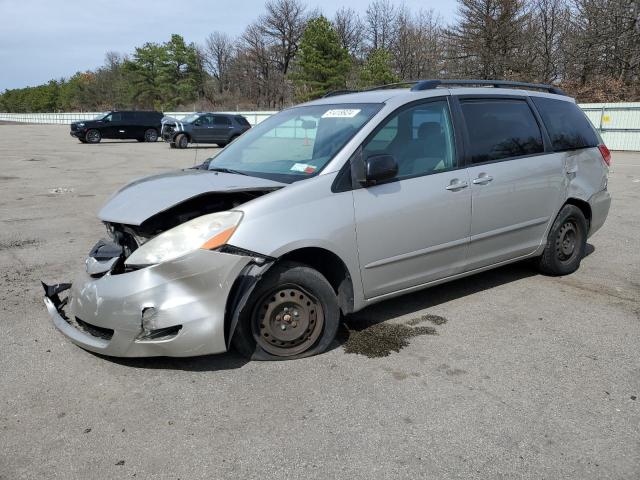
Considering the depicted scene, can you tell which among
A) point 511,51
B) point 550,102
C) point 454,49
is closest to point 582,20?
point 511,51

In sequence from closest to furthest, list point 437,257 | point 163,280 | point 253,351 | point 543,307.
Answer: point 163,280
point 253,351
point 437,257
point 543,307

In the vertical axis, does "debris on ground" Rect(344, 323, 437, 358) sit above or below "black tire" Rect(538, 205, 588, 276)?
below

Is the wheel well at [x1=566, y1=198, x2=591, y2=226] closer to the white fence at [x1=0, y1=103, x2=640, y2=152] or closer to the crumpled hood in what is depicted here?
the crumpled hood

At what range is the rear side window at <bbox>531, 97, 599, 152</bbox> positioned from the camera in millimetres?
Result: 5219

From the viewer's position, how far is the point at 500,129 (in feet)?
15.6

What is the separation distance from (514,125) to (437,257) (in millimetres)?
1529

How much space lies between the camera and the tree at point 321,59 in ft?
149

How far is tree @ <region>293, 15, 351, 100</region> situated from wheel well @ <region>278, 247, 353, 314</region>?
1698 inches

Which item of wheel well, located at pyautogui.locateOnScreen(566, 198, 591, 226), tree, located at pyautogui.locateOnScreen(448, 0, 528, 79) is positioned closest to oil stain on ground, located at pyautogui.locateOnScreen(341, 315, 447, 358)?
wheel well, located at pyautogui.locateOnScreen(566, 198, 591, 226)

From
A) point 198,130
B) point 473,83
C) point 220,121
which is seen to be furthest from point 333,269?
point 220,121

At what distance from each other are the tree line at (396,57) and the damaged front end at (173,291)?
32763 mm

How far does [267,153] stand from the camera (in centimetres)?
441

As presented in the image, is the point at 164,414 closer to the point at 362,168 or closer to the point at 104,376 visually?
the point at 104,376

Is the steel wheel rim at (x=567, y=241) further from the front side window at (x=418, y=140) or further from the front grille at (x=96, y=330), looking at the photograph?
the front grille at (x=96, y=330)
